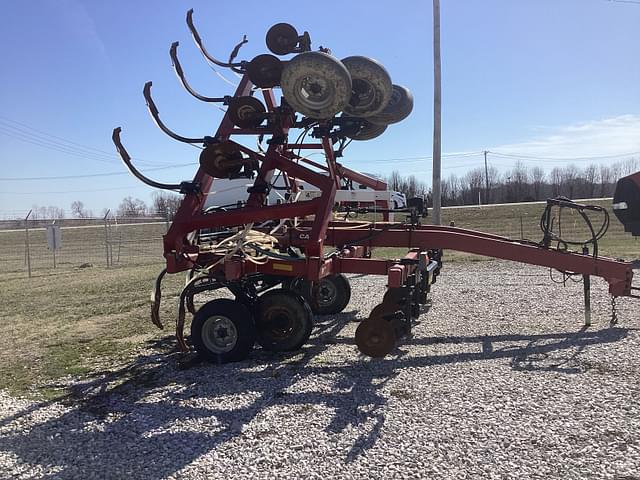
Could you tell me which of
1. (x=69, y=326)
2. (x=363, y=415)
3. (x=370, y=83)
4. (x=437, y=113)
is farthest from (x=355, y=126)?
(x=437, y=113)

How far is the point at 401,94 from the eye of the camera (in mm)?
7391

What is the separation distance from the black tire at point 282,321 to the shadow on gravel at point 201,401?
0.17 metres

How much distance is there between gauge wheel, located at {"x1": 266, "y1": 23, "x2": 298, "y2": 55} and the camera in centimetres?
611

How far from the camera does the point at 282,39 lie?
613 cm

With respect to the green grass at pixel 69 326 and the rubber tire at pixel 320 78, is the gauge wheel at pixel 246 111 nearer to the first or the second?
the rubber tire at pixel 320 78

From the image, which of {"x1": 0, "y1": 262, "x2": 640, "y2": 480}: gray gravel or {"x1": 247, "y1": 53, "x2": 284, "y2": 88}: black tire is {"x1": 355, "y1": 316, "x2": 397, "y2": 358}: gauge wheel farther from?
{"x1": 247, "y1": 53, "x2": 284, "y2": 88}: black tire

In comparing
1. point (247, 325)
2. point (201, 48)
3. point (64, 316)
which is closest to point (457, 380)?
point (247, 325)

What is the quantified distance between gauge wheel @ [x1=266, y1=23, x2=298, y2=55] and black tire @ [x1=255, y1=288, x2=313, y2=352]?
105 inches

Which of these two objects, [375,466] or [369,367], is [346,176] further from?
[375,466]

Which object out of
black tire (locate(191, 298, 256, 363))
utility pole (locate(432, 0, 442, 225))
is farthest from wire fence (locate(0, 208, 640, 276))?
black tire (locate(191, 298, 256, 363))

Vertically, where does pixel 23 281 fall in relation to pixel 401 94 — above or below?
below

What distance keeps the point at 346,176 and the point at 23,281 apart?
10.4 meters

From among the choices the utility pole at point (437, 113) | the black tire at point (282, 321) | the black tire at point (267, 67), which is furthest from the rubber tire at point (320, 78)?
the utility pole at point (437, 113)

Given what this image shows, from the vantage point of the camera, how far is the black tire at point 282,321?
19.6ft
